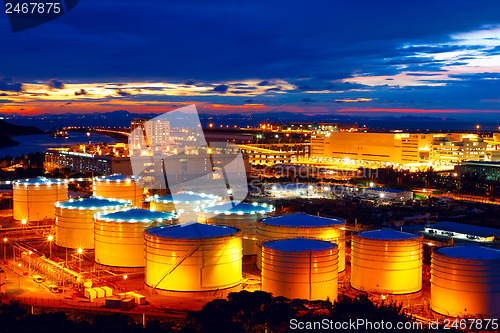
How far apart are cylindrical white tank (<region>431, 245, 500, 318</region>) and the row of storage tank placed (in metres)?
0.02

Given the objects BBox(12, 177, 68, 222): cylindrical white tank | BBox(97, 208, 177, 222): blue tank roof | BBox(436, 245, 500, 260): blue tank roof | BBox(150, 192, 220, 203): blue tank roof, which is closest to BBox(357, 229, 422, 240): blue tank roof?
BBox(436, 245, 500, 260): blue tank roof

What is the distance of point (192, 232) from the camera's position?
1398cm

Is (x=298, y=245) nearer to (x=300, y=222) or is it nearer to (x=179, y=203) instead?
(x=300, y=222)

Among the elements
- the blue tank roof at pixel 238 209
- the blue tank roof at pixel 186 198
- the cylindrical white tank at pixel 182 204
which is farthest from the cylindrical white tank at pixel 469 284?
the blue tank roof at pixel 186 198

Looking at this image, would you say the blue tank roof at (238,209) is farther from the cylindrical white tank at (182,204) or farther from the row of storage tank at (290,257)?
the cylindrical white tank at (182,204)

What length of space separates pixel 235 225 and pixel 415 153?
130 ft

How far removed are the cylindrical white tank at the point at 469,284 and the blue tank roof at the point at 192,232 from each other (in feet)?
16.1

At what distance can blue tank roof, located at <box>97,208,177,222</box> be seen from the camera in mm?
16125

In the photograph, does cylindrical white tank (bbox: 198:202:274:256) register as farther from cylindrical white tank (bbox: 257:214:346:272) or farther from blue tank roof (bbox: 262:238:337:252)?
blue tank roof (bbox: 262:238:337:252)

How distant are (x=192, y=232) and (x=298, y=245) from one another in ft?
8.47

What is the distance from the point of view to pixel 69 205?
18797mm

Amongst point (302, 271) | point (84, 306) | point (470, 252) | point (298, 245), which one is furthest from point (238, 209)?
point (470, 252)

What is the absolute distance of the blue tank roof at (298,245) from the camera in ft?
42.1

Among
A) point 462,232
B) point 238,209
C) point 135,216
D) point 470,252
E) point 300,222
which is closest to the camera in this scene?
point 470,252
